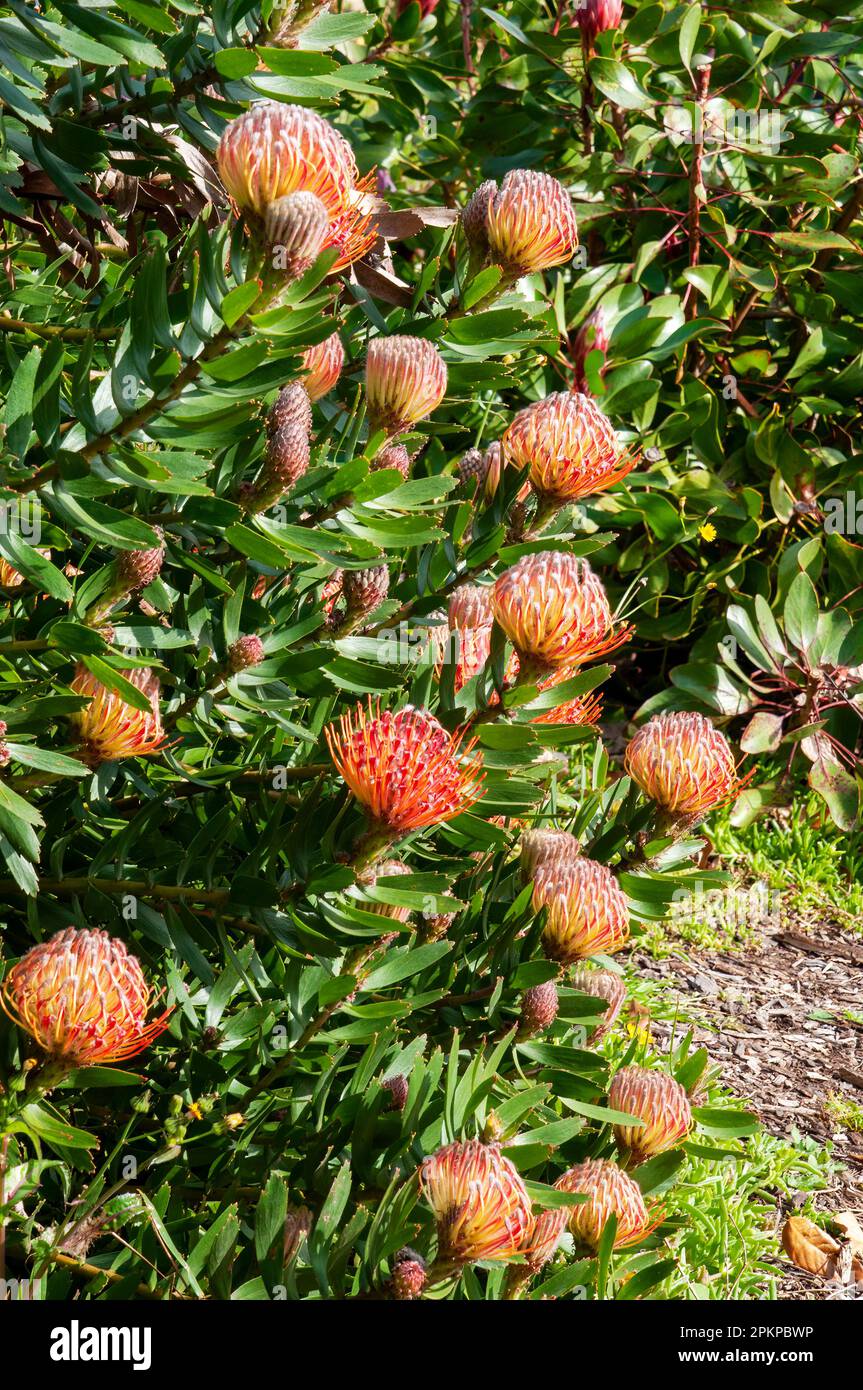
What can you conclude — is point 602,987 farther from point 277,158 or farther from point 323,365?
point 277,158

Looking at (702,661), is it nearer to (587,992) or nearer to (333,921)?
(587,992)

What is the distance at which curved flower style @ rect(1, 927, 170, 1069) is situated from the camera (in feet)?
4.44

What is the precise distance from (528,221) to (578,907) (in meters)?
0.93

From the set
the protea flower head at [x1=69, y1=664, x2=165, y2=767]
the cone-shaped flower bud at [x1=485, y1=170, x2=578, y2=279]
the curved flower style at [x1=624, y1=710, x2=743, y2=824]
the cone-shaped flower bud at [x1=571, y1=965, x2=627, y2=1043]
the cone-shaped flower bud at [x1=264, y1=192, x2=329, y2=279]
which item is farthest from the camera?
the cone-shaped flower bud at [x1=571, y1=965, x2=627, y2=1043]

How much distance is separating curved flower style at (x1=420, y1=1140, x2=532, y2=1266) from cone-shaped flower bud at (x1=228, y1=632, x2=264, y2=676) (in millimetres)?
639

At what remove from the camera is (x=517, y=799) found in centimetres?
179

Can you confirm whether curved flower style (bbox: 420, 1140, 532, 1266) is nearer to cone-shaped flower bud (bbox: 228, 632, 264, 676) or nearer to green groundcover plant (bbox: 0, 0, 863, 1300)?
green groundcover plant (bbox: 0, 0, 863, 1300)

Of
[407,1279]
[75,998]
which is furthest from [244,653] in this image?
[407,1279]

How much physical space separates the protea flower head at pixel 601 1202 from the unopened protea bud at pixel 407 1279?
1.19 feet

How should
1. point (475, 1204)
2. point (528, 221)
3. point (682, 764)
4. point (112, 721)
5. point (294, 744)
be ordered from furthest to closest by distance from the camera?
point (294, 744), point (682, 764), point (528, 221), point (112, 721), point (475, 1204)

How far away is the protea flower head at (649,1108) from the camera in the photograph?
1.97 m

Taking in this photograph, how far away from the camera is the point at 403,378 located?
1688mm

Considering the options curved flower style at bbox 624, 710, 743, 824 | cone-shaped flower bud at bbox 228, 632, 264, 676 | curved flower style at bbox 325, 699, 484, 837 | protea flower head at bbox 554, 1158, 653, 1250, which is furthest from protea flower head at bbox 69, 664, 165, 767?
protea flower head at bbox 554, 1158, 653, 1250
